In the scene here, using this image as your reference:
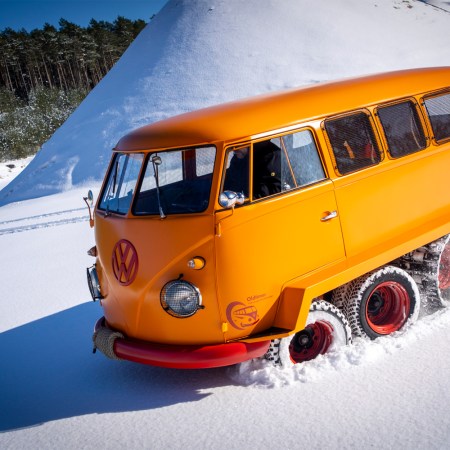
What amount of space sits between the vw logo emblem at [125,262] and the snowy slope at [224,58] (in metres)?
18.9

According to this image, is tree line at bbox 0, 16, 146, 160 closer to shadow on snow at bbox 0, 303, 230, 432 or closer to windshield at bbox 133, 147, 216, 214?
shadow on snow at bbox 0, 303, 230, 432

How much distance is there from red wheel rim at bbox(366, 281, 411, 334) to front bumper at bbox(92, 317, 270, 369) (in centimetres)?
145

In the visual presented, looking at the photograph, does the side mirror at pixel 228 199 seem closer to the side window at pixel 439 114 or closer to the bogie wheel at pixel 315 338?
the bogie wheel at pixel 315 338

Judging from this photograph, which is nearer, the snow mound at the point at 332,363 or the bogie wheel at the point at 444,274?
the snow mound at the point at 332,363

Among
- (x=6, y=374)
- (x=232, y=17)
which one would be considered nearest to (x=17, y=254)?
(x=6, y=374)

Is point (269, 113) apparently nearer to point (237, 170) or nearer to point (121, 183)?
point (237, 170)

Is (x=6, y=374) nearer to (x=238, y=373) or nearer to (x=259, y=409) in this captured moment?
(x=238, y=373)

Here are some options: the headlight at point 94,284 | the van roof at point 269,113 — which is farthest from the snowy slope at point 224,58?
the van roof at point 269,113

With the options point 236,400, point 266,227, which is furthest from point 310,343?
point 266,227

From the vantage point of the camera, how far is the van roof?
3.76 m

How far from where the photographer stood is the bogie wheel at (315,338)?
3.97 m

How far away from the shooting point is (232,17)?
33.9m

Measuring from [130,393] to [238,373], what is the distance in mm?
987

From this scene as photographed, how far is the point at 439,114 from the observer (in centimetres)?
498
